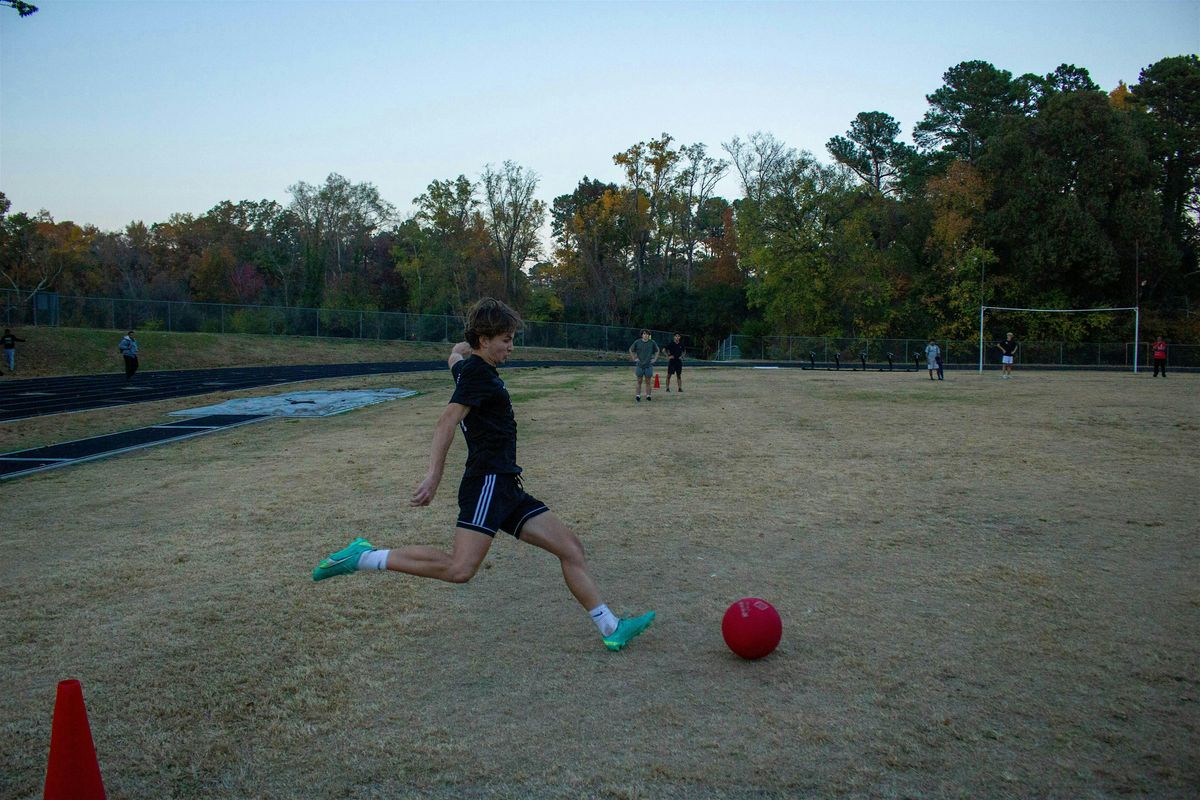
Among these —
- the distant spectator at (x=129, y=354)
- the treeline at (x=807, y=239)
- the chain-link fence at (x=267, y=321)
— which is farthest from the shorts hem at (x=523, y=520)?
the treeline at (x=807, y=239)

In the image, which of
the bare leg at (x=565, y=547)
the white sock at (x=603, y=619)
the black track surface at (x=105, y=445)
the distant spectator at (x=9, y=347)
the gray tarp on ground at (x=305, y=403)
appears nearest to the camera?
the bare leg at (x=565, y=547)

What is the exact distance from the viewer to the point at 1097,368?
5059 centimetres

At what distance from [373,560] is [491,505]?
80cm

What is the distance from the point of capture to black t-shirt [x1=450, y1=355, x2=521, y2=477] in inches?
182

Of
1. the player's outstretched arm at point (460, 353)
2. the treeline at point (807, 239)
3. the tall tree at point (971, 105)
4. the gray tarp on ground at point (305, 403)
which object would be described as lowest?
the gray tarp on ground at point (305, 403)

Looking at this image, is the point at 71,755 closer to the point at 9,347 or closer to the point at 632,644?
the point at 632,644

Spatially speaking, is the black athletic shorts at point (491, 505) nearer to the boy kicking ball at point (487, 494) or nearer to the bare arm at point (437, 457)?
the boy kicking ball at point (487, 494)

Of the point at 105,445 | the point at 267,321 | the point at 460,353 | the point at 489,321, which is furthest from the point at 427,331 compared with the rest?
the point at 489,321

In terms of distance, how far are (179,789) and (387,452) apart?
9.88 m

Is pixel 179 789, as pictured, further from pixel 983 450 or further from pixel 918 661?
pixel 983 450

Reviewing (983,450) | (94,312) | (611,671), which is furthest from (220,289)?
(611,671)

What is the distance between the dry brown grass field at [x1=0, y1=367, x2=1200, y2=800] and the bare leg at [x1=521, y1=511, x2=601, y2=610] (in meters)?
0.36

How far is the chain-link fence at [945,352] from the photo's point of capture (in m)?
51.8

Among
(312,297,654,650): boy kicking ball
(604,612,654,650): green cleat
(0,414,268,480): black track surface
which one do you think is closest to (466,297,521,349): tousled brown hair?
(312,297,654,650): boy kicking ball
